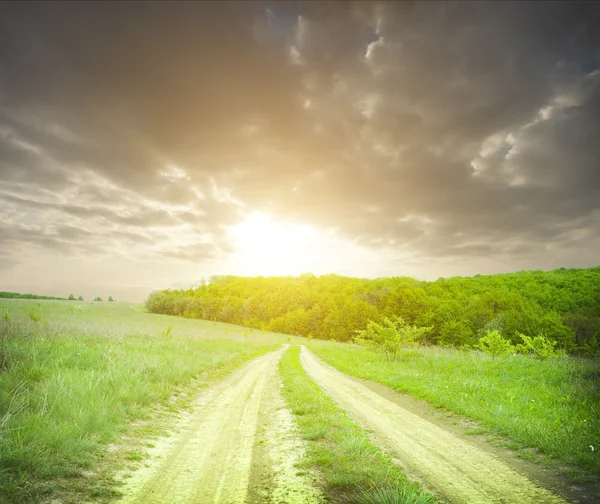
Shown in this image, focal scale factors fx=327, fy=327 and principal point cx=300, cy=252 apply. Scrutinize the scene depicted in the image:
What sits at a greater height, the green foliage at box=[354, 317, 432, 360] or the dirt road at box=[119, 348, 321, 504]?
the green foliage at box=[354, 317, 432, 360]

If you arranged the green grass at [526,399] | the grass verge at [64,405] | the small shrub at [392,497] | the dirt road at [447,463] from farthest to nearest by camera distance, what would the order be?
the green grass at [526,399] < the dirt road at [447,463] < the grass verge at [64,405] < the small shrub at [392,497]

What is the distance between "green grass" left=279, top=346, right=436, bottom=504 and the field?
Answer: 0.10 feet

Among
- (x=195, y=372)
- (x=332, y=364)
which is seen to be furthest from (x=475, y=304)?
(x=195, y=372)

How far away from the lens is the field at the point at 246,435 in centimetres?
530

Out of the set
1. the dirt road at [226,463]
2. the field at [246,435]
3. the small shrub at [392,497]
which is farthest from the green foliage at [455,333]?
the small shrub at [392,497]

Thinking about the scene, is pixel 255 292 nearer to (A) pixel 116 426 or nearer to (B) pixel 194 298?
(B) pixel 194 298

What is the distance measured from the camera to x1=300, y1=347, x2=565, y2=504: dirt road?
5.40m

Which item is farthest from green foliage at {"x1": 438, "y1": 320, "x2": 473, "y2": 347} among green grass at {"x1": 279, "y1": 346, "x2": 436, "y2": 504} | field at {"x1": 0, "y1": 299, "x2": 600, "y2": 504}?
green grass at {"x1": 279, "y1": 346, "x2": 436, "y2": 504}

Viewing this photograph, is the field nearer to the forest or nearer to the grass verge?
the grass verge

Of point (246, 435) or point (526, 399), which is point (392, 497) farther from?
→ point (526, 399)

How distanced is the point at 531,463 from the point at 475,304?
76.2 metres

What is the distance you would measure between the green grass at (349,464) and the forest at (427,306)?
44.7m

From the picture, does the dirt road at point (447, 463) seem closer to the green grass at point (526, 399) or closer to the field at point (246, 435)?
the field at point (246, 435)

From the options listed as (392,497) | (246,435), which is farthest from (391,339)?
(392,497)
